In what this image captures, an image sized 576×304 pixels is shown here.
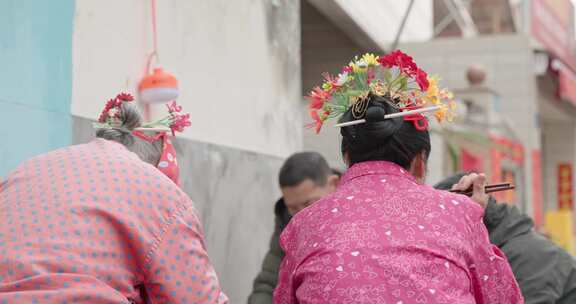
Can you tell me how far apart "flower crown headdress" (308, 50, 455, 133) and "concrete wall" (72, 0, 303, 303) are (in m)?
1.32

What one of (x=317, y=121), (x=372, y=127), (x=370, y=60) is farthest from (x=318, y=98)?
(x=372, y=127)

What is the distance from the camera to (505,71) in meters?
15.4

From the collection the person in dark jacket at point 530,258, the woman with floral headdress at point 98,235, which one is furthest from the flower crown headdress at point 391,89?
the person in dark jacket at point 530,258

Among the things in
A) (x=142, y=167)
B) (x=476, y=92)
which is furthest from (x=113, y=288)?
(x=476, y=92)

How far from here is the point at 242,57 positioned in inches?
216

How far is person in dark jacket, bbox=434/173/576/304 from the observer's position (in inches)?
136

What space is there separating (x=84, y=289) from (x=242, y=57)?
11.3 feet

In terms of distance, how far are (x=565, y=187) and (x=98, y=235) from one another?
2053 centimetres

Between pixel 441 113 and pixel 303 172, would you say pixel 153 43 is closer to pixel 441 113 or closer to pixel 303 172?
pixel 303 172

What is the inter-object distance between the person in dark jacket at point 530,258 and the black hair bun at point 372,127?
1.01m

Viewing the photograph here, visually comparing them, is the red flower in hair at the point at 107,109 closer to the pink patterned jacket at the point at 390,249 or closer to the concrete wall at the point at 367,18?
the pink patterned jacket at the point at 390,249

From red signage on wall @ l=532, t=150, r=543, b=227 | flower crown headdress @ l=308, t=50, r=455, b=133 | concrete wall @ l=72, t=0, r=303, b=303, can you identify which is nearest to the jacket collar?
flower crown headdress @ l=308, t=50, r=455, b=133

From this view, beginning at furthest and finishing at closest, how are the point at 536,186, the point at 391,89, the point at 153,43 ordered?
the point at 536,186 → the point at 153,43 → the point at 391,89

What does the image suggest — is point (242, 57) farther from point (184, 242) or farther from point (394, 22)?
point (394, 22)
